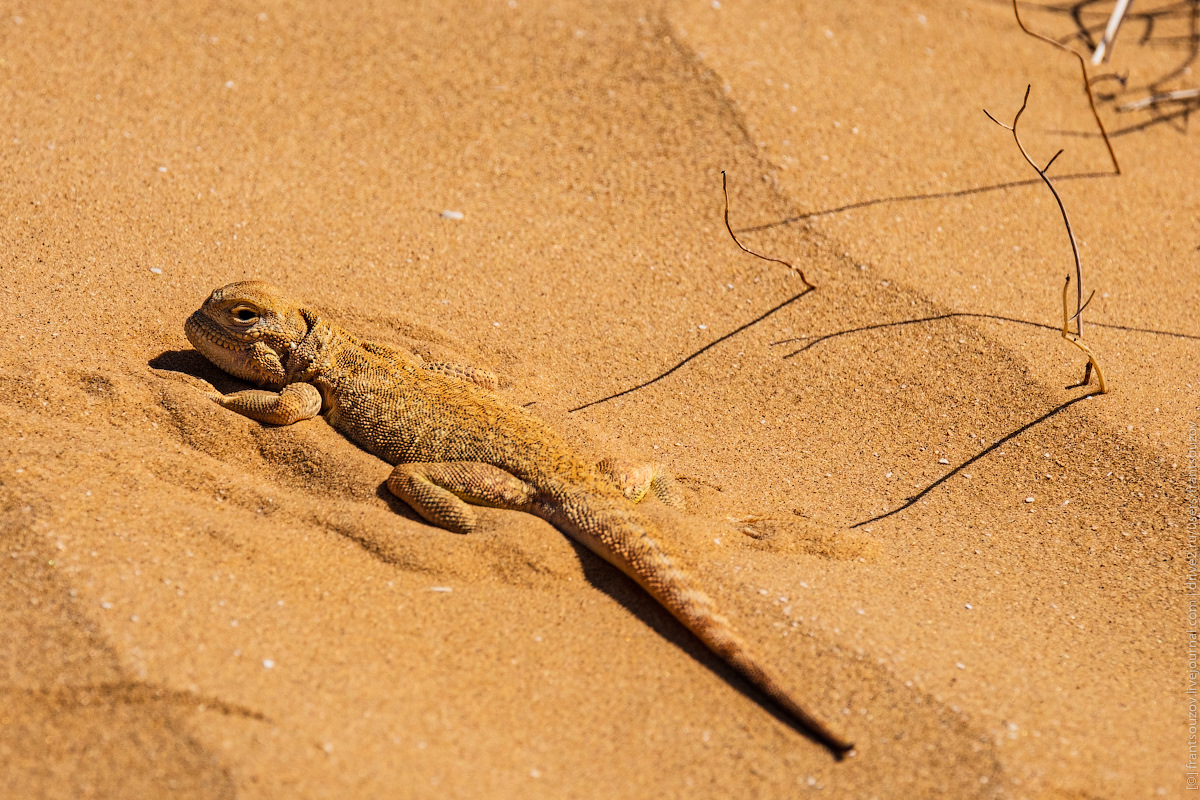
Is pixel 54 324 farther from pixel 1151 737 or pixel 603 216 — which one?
pixel 1151 737

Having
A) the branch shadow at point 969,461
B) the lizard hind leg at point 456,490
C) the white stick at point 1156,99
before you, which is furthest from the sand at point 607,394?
the white stick at point 1156,99

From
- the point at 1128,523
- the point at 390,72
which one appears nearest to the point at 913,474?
the point at 1128,523

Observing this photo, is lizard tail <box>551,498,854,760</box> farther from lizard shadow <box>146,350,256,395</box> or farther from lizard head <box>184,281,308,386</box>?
lizard shadow <box>146,350,256,395</box>

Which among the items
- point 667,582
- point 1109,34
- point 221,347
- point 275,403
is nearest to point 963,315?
point 667,582

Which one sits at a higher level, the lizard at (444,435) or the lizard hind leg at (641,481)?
the lizard at (444,435)

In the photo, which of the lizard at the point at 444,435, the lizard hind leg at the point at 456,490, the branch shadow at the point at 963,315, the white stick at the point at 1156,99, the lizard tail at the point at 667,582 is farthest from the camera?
the white stick at the point at 1156,99

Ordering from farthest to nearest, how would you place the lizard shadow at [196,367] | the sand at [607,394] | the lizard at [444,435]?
the lizard shadow at [196,367], the lizard at [444,435], the sand at [607,394]

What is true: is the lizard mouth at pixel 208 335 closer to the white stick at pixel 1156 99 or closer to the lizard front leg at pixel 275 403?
the lizard front leg at pixel 275 403
